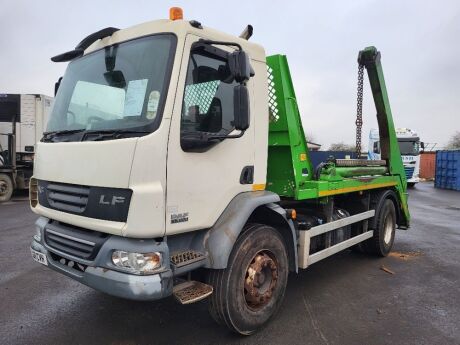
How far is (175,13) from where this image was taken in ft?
9.78

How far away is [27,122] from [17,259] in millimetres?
8461

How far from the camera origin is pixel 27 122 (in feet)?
41.8

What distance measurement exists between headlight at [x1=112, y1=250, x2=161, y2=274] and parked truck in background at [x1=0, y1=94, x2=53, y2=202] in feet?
37.0

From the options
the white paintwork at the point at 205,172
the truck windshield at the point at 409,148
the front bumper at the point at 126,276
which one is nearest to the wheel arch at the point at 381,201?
the white paintwork at the point at 205,172

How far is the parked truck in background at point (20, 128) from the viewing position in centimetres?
1234

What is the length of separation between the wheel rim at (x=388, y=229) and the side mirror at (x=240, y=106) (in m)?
4.23

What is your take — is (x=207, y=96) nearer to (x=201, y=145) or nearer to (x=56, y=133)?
(x=201, y=145)

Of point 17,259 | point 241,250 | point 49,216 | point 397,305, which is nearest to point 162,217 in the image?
point 241,250

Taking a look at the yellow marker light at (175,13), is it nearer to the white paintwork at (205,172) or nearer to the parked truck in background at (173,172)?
the parked truck in background at (173,172)

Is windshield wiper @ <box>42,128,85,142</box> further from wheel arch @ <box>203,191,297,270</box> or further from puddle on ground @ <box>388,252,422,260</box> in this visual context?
puddle on ground @ <box>388,252,422,260</box>

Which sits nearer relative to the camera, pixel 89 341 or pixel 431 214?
pixel 89 341

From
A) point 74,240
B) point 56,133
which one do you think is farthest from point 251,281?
point 56,133

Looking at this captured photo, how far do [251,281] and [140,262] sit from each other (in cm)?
113

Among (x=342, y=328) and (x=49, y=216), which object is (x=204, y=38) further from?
(x=342, y=328)
